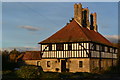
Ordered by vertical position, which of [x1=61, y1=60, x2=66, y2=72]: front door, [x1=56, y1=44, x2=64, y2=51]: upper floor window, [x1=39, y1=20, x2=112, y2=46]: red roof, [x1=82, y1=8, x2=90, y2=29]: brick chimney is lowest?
[x1=61, y1=60, x2=66, y2=72]: front door

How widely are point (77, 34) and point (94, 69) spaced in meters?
5.65

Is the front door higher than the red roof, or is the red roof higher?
the red roof

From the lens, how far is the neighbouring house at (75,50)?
98.7ft

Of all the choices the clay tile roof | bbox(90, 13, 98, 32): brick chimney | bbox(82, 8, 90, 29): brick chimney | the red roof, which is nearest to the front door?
the red roof

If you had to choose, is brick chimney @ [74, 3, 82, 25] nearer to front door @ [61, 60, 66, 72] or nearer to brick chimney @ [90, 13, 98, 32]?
brick chimney @ [90, 13, 98, 32]

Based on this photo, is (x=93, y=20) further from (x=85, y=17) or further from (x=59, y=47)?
(x=59, y=47)

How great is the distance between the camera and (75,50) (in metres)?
30.4

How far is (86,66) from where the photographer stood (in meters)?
29.9

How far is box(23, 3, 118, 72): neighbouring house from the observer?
3008 cm

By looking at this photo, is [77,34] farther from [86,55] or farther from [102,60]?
[102,60]

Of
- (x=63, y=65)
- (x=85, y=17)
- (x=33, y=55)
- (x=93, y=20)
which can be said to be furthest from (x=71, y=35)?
(x=33, y=55)

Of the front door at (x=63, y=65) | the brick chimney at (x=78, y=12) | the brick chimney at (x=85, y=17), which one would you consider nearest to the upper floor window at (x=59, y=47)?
the front door at (x=63, y=65)

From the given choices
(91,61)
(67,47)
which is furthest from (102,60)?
(67,47)

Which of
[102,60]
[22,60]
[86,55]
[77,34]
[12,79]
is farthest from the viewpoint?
[22,60]
